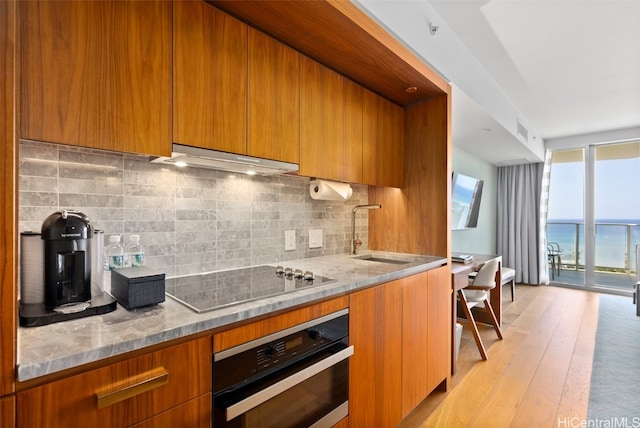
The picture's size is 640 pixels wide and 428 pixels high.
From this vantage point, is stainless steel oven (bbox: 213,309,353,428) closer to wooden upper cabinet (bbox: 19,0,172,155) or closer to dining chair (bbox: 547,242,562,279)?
wooden upper cabinet (bbox: 19,0,172,155)

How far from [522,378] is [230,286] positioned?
232 centimetres

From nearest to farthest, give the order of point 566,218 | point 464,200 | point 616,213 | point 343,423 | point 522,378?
point 343,423, point 522,378, point 464,200, point 616,213, point 566,218

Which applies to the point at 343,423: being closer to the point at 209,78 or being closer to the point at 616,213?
the point at 209,78

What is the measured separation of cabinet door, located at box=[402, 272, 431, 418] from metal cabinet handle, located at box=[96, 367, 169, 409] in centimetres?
125

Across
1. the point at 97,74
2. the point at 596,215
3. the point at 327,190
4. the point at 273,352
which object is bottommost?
the point at 273,352

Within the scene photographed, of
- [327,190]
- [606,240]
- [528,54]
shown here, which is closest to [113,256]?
[327,190]

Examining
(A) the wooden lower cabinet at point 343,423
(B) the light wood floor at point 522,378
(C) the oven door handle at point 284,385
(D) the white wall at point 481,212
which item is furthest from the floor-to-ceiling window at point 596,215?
Answer: (C) the oven door handle at point 284,385

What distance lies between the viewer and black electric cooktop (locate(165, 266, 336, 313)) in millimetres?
1050

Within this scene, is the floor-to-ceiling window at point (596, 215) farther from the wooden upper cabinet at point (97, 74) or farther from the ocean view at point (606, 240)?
the wooden upper cabinet at point (97, 74)

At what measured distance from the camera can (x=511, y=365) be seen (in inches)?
97.7

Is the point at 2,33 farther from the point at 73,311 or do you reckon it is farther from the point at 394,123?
the point at 394,123

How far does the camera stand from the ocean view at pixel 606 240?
4.82 meters

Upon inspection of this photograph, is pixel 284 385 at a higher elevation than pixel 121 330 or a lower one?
lower

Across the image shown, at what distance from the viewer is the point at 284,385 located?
1.06 m
